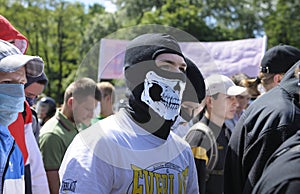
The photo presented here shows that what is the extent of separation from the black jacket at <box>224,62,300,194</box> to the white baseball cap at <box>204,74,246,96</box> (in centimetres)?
63

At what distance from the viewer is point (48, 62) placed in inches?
1347

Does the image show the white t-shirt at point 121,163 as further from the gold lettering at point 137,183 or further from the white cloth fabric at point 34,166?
the white cloth fabric at point 34,166

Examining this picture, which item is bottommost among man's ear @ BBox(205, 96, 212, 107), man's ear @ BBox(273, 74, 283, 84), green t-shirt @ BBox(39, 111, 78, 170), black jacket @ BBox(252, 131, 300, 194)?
green t-shirt @ BBox(39, 111, 78, 170)

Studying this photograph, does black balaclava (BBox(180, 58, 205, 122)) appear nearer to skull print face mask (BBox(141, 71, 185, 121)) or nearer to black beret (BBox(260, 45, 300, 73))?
skull print face mask (BBox(141, 71, 185, 121))

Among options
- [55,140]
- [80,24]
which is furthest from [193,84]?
[80,24]

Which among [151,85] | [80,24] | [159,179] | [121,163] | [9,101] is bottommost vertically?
[80,24]

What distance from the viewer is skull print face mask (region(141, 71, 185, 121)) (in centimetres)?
267

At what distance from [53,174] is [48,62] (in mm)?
30478

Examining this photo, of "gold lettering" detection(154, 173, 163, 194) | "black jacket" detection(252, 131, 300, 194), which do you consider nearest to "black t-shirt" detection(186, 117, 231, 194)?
"gold lettering" detection(154, 173, 163, 194)

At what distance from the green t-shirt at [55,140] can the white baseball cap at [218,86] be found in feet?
4.53

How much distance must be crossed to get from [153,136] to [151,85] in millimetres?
274

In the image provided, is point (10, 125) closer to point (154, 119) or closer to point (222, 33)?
point (154, 119)

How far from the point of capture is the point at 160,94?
268 cm

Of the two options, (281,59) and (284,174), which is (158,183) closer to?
(284,174)
